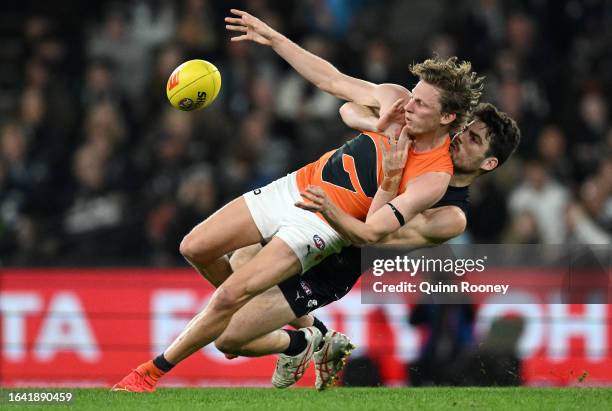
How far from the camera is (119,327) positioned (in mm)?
11391

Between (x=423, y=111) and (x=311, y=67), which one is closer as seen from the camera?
(x=423, y=111)

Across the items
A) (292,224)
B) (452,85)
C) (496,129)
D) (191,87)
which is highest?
(191,87)

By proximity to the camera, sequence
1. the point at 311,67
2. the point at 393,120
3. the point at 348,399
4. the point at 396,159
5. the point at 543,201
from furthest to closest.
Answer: the point at 543,201 → the point at 311,67 → the point at 393,120 → the point at 348,399 → the point at 396,159

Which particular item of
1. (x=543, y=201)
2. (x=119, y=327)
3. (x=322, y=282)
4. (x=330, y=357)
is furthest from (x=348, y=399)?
(x=543, y=201)

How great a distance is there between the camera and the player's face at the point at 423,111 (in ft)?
26.9

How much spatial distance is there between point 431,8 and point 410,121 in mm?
7439

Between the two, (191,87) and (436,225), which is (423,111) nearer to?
(436,225)

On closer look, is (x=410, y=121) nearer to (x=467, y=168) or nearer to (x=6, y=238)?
(x=467, y=168)

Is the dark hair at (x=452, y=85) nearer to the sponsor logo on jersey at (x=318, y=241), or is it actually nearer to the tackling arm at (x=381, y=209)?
the tackling arm at (x=381, y=209)

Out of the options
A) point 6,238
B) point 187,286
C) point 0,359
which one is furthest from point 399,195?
point 6,238

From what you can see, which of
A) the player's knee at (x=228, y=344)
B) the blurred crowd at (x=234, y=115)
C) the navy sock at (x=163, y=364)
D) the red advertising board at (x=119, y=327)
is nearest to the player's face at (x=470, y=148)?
the player's knee at (x=228, y=344)

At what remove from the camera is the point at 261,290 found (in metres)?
8.22

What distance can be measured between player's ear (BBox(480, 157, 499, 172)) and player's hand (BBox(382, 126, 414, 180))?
2.29 ft

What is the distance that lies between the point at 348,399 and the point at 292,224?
1153 millimetres
